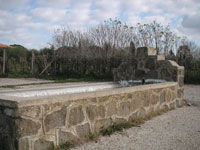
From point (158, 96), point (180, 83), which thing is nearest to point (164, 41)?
point (180, 83)

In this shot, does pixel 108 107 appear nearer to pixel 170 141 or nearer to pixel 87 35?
pixel 170 141

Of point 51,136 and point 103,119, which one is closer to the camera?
point 51,136

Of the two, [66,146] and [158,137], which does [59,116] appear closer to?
[66,146]

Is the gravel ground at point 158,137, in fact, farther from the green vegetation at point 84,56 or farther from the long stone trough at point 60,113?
the green vegetation at point 84,56

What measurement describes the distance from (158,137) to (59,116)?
178 cm

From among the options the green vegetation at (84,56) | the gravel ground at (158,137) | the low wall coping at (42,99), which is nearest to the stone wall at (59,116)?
the low wall coping at (42,99)

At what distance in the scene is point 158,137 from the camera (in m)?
3.60

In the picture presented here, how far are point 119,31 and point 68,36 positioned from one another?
14.7ft

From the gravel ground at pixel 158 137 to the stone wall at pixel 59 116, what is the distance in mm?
295

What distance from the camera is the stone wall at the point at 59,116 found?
2.50 m

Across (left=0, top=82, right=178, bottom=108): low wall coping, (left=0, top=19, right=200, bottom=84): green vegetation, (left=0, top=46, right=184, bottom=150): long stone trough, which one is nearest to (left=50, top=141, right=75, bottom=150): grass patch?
(left=0, top=46, right=184, bottom=150): long stone trough

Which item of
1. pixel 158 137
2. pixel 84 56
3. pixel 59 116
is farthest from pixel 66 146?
pixel 84 56

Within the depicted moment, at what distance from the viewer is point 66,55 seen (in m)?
16.0

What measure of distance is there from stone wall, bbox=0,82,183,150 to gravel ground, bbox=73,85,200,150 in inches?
11.6
